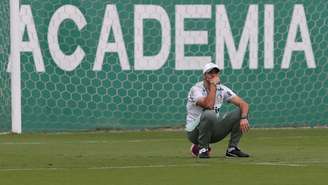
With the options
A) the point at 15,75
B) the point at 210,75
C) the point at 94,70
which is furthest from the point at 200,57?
the point at 210,75

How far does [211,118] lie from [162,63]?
6451 millimetres

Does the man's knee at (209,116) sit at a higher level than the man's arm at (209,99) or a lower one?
lower

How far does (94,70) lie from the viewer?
802 inches

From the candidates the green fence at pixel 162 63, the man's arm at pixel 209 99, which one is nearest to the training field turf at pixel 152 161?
the man's arm at pixel 209 99

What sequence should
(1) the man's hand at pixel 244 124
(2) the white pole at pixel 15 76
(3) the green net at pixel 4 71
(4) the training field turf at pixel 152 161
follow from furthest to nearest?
(3) the green net at pixel 4 71 → (2) the white pole at pixel 15 76 → (1) the man's hand at pixel 244 124 → (4) the training field turf at pixel 152 161

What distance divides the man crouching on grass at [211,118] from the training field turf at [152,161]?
22 cm

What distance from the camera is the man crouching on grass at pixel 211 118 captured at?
1431 cm

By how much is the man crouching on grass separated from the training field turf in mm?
221

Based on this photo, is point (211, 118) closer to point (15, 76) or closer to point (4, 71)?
point (15, 76)

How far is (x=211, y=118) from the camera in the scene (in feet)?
47.0

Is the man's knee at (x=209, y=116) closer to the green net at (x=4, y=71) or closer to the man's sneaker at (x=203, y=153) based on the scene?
the man's sneaker at (x=203, y=153)

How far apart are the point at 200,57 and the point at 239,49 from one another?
76 centimetres

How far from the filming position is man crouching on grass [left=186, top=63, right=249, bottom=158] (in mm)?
14312

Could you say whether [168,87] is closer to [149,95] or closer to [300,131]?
[149,95]
